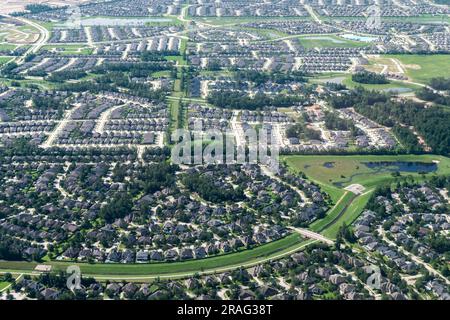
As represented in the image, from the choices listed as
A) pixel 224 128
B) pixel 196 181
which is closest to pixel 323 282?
pixel 196 181

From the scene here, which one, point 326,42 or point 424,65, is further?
point 326,42

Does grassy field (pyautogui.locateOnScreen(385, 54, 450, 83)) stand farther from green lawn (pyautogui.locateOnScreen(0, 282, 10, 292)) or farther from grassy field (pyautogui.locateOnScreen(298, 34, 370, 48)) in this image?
green lawn (pyautogui.locateOnScreen(0, 282, 10, 292))

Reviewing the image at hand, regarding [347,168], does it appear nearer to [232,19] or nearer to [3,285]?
[3,285]

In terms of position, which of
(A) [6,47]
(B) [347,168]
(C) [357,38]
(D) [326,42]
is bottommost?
(B) [347,168]

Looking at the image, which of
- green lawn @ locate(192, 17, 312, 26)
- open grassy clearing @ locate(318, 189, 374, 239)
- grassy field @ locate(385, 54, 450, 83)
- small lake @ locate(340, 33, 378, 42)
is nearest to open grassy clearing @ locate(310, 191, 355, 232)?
open grassy clearing @ locate(318, 189, 374, 239)

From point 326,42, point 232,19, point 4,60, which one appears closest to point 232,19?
point 232,19

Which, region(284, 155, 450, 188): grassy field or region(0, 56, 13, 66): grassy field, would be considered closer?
region(284, 155, 450, 188): grassy field

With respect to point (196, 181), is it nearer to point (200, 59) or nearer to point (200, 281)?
point (200, 281)
